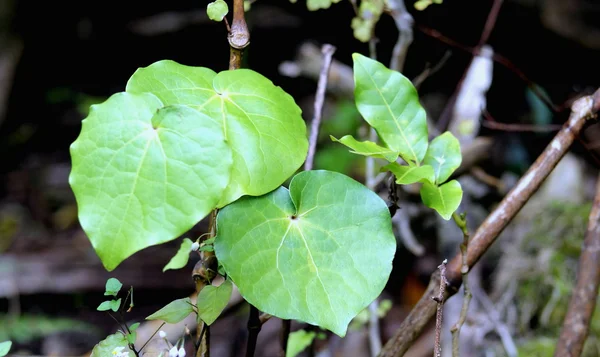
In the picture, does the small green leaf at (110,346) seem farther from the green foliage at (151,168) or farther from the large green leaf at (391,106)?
the large green leaf at (391,106)

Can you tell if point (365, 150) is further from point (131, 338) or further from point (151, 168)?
point (131, 338)

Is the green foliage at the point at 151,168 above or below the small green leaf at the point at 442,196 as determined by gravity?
above

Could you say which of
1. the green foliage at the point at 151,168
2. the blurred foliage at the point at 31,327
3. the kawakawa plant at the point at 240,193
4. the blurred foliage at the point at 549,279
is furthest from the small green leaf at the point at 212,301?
the blurred foliage at the point at 31,327

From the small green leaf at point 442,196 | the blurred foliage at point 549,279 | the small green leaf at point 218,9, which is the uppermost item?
the small green leaf at point 218,9

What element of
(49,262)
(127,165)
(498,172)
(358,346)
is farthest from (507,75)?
(127,165)

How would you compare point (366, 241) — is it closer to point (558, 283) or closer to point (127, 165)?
point (127, 165)

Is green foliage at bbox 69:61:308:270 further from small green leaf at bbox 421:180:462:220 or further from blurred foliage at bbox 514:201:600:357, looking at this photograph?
blurred foliage at bbox 514:201:600:357

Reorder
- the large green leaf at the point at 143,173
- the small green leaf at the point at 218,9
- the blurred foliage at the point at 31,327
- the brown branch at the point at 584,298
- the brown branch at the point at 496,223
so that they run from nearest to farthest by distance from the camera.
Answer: the large green leaf at the point at 143,173
the small green leaf at the point at 218,9
the brown branch at the point at 496,223
the brown branch at the point at 584,298
the blurred foliage at the point at 31,327
